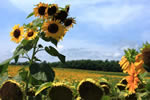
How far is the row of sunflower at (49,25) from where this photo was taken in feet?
5.49

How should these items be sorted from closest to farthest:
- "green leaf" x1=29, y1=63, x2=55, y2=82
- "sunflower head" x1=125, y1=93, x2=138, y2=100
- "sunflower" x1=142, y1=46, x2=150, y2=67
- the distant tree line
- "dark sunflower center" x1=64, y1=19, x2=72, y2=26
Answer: "sunflower" x1=142, y1=46, x2=150, y2=67
"sunflower head" x1=125, y1=93, x2=138, y2=100
"green leaf" x1=29, y1=63, x2=55, y2=82
"dark sunflower center" x1=64, y1=19, x2=72, y2=26
the distant tree line

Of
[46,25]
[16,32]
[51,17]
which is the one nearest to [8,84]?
[46,25]

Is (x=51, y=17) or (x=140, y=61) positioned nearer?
(x=140, y=61)

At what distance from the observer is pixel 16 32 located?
6.27 ft

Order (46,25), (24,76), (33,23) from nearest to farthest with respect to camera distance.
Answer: (24,76) < (46,25) < (33,23)

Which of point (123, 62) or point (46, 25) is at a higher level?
point (46, 25)

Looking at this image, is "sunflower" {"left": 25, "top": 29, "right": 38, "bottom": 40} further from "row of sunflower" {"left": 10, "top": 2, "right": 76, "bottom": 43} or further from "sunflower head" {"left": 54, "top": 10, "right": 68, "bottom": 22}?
"sunflower head" {"left": 54, "top": 10, "right": 68, "bottom": 22}

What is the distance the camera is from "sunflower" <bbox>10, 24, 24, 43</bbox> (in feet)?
6.07

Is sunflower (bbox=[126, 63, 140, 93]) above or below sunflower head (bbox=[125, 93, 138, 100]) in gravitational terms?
above

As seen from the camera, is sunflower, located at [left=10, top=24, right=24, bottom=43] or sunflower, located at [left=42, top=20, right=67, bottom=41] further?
sunflower, located at [left=10, top=24, right=24, bottom=43]

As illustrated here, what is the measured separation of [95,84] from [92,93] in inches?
1.6

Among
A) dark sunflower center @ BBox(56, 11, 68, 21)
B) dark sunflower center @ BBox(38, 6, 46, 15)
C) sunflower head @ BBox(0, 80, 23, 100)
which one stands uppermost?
dark sunflower center @ BBox(38, 6, 46, 15)

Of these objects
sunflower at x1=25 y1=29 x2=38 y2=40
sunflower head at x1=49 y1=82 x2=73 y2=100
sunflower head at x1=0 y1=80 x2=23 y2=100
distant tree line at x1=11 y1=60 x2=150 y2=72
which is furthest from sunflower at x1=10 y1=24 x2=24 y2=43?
distant tree line at x1=11 y1=60 x2=150 y2=72

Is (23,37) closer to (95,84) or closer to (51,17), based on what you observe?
(51,17)
